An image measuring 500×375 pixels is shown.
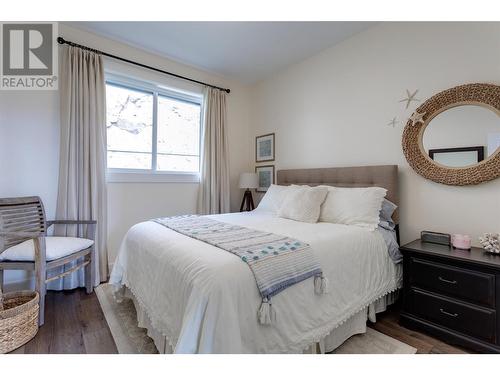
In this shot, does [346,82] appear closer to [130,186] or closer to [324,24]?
[324,24]

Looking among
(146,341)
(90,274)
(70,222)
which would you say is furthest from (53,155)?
(146,341)

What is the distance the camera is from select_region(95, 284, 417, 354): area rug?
159 centimetres

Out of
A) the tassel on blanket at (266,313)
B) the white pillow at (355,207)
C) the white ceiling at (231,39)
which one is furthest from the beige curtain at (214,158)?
the tassel on blanket at (266,313)

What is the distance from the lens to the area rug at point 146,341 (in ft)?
5.23

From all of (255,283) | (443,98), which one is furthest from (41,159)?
(443,98)

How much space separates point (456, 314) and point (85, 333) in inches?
102

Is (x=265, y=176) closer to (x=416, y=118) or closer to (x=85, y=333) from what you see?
(x=416, y=118)

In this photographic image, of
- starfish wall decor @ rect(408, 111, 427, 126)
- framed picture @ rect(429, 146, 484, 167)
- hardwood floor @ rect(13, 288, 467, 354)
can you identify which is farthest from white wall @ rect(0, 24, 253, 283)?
framed picture @ rect(429, 146, 484, 167)

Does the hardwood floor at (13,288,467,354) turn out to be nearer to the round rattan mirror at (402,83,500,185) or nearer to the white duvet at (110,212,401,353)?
the white duvet at (110,212,401,353)

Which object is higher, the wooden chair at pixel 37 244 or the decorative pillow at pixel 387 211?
the decorative pillow at pixel 387 211

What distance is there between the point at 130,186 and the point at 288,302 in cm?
249

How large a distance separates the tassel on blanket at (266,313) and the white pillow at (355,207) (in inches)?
48.0

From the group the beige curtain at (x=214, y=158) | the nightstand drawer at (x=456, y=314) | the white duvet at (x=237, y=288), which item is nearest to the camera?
the white duvet at (x=237, y=288)

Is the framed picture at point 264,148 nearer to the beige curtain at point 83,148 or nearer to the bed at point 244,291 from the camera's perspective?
the bed at point 244,291
